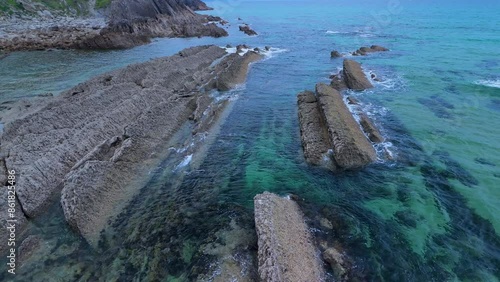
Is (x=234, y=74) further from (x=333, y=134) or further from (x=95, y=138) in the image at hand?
(x=95, y=138)

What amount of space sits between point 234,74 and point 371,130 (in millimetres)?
20129

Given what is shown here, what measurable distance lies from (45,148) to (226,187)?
11843 millimetres

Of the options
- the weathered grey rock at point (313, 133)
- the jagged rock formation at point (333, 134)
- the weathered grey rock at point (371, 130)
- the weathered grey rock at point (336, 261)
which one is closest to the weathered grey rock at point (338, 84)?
the weathered grey rock at point (313, 133)

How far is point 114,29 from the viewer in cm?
6175

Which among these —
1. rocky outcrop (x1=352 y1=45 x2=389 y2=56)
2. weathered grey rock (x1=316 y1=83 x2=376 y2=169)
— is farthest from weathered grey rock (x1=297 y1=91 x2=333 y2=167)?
rocky outcrop (x1=352 y1=45 x2=389 y2=56)

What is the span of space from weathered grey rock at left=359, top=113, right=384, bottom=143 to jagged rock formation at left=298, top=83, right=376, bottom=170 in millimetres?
665

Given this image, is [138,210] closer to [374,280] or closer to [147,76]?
[374,280]

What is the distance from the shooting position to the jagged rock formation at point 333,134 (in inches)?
722

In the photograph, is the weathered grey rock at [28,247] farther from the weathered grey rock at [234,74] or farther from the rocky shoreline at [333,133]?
the weathered grey rock at [234,74]

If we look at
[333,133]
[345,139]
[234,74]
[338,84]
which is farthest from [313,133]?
[234,74]

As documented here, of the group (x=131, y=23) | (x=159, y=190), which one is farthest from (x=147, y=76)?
(x=131, y=23)

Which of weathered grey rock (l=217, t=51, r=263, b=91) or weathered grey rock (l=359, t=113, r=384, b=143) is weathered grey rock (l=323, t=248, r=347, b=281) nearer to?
weathered grey rock (l=359, t=113, r=384, b=143)

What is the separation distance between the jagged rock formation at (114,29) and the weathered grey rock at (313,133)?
44.4 metres

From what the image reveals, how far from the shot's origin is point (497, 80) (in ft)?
110
